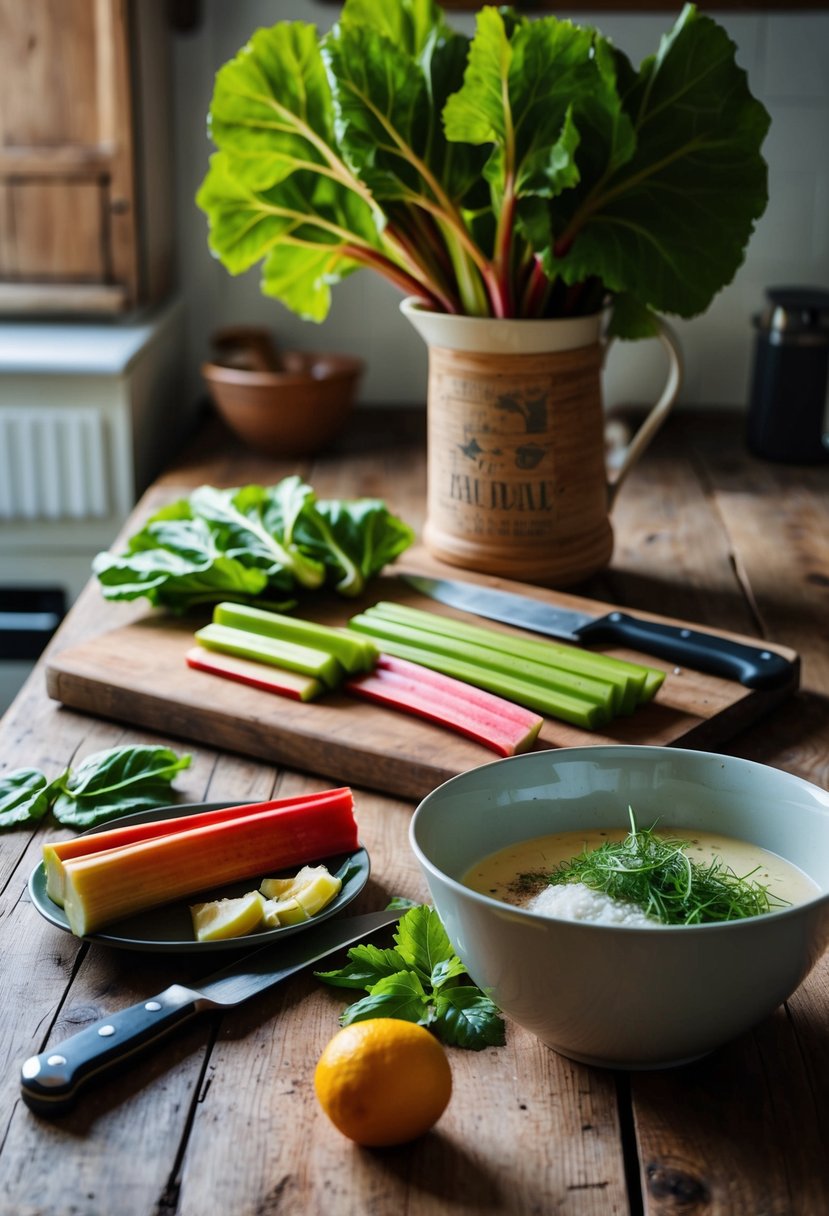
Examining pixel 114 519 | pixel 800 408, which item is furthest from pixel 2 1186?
pixel 800 408

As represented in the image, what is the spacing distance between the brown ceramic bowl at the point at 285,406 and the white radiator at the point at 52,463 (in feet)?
0.70

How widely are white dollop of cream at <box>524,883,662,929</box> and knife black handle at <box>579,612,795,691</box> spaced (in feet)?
1.77

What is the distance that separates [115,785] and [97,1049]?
1.14 feet

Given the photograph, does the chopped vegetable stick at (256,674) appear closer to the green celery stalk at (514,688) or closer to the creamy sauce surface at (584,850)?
the green celery stalk at (514,688)

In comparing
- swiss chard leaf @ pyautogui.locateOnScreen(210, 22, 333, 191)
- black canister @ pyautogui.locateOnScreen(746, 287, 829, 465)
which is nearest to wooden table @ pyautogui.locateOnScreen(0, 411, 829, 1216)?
swiss chard leaf @ pyautogui.locateOnScreen(210, 22, 333, 191)

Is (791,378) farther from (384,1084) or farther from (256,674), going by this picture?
(384,1084)

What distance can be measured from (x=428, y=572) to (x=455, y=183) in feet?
1.46

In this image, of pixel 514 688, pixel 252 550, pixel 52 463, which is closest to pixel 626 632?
pixel 514 688

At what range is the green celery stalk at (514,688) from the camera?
3.73ft

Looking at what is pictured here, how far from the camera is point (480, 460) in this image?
4.90 feet

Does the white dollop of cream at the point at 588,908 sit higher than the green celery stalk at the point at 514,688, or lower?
higher

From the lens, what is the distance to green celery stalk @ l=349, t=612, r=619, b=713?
115 centimetres

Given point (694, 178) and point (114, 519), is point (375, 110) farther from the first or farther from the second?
point (114, 519)

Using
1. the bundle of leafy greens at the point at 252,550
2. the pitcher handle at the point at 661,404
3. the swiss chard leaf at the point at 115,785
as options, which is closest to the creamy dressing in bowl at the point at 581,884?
the swiss chard leaf at the point at 115,785
